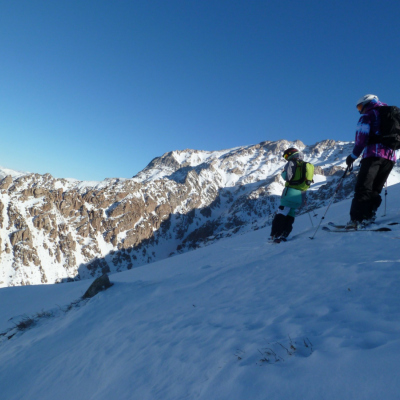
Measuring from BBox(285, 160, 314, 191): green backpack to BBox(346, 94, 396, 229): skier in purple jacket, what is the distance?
4.57 feet

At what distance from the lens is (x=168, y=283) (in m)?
6.84

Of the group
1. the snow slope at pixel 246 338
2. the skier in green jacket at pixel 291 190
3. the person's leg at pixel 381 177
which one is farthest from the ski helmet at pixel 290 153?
the snow slope at pixel 246 338

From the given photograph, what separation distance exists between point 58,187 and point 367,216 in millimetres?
222668

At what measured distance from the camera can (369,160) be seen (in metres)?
6.05

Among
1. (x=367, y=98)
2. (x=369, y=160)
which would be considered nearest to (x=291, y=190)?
(x=369, y=160)

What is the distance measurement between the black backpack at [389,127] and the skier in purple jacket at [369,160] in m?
0.08

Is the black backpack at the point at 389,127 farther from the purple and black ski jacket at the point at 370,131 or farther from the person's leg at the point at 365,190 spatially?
the person's leg at the point at 365,190

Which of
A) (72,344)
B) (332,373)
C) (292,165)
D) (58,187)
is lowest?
(72,344)

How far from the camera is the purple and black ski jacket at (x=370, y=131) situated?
5.79 metres

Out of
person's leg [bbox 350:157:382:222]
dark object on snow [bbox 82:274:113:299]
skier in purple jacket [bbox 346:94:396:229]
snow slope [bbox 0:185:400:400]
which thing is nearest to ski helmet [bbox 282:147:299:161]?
skier in purple jacket [bbox 346:94:396:229]

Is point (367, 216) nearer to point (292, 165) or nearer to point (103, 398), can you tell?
point (292, 165)

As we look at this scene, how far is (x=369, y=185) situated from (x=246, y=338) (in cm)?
535

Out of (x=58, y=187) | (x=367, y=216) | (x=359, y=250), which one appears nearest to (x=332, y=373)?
(x=359, y=250)

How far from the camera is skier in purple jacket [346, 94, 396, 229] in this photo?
5840 millimetres
